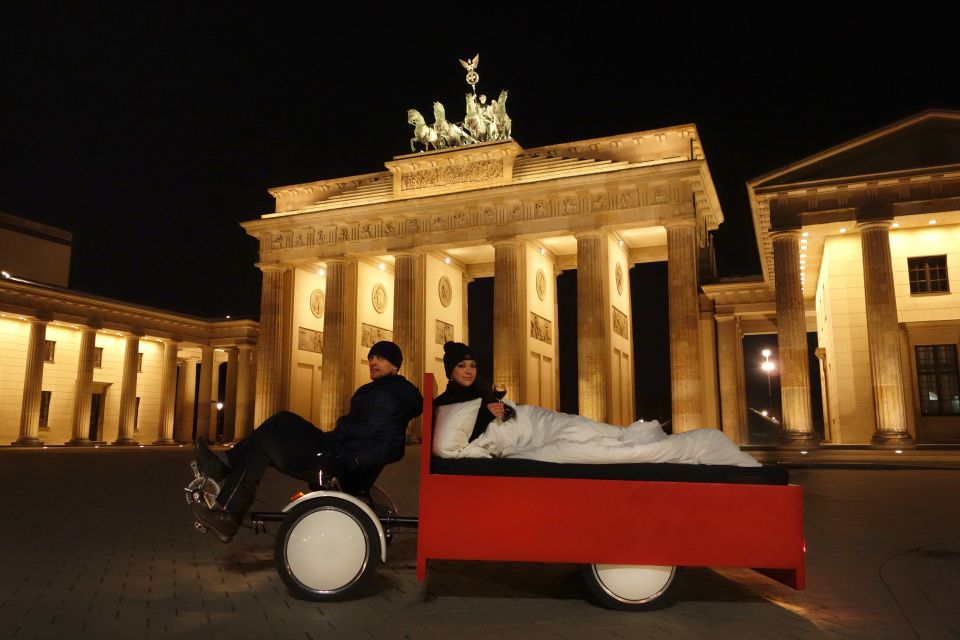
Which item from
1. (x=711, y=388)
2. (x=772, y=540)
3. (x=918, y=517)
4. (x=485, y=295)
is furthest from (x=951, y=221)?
(x=485, y=295)

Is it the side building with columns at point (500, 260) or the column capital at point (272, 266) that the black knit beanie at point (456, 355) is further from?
the column capital at point (272, 266)

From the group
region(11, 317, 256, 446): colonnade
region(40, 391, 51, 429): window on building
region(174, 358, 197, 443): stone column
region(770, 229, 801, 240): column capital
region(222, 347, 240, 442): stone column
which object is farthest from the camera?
region(174, 358, 197, 443): stone column

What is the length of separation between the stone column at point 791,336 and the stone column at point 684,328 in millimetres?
6931

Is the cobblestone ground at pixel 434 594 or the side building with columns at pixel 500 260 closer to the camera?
the cobblestone ground at pixel 434 594

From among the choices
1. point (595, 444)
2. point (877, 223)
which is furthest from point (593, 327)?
point (595, 444)

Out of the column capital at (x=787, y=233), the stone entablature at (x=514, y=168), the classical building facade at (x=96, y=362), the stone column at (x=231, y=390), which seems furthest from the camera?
the stone column at (x=231, y=390)

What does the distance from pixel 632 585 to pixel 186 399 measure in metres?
57.8

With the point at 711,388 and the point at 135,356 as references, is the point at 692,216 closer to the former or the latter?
the point at 711,388

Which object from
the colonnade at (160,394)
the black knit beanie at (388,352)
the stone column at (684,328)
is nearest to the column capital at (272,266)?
the colonnade at (160,394)

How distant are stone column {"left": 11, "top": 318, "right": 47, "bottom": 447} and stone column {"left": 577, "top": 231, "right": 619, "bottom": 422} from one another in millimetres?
30103

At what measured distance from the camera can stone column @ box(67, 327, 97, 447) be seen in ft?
143

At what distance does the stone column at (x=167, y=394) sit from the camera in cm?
5038

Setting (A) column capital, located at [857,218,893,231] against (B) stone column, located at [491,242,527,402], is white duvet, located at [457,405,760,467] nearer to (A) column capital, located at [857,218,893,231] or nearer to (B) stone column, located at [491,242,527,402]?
(A) column capital, located at [857,218,893,231]

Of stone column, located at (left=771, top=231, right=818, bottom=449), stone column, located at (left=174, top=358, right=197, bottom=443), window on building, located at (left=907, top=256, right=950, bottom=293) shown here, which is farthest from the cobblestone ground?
stone column, located at (left=174, top=358, right=197, bottom=443)
